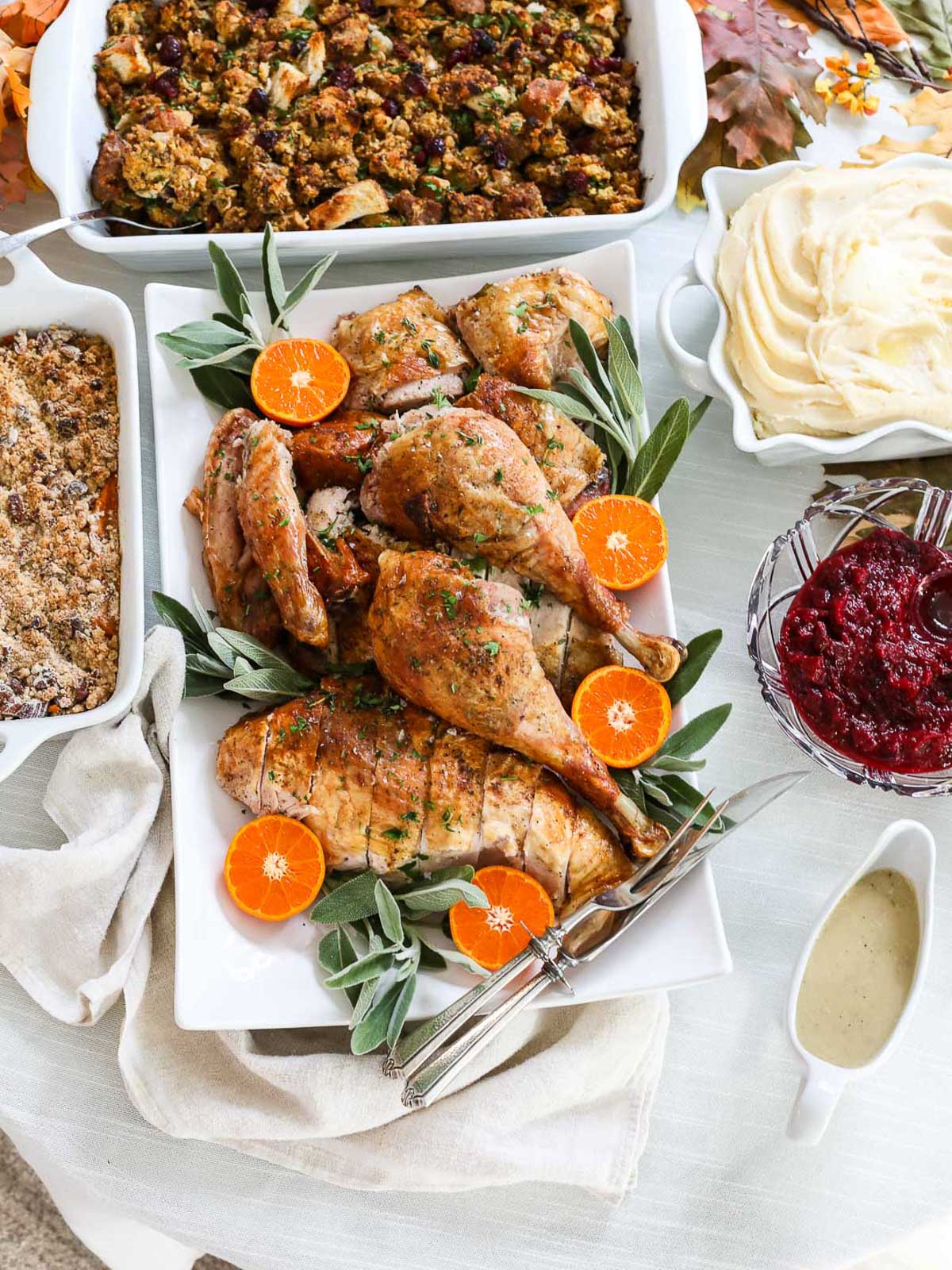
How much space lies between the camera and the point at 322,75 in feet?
8.52

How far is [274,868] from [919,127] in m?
2.33

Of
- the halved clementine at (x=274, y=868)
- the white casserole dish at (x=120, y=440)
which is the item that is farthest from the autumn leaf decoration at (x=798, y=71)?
the halved clementine at (x=274, y=868)

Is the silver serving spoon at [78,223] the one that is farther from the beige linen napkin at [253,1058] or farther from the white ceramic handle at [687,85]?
the white ceramic handle at [687,85]

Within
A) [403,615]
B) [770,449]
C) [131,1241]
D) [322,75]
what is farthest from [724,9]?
[131,1241]

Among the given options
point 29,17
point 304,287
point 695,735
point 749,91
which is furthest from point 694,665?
point 29,17

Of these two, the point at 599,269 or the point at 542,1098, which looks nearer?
the point at 542,1098

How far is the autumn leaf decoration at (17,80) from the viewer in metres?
2.52

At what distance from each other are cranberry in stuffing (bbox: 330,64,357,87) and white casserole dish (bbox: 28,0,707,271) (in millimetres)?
400

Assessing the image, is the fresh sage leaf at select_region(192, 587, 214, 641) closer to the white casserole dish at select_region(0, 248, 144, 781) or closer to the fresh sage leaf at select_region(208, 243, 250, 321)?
the white casserole dish at select_region(0, 248, 144, 781)

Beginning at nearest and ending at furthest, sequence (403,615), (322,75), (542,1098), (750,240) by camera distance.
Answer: (403,615)
(542,1098)
(750,240)
(322,75)

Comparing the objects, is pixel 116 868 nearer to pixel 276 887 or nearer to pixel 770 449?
pixel 276 887

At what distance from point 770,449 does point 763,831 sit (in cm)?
81

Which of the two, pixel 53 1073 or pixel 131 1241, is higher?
pixel 53 1073

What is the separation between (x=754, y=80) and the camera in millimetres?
2697
